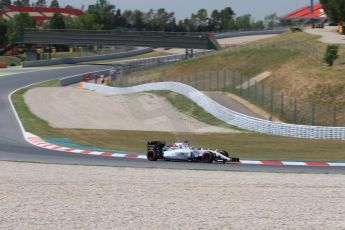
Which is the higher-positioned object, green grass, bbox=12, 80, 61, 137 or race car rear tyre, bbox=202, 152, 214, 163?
race car rear tyre, bbox=202, 152, 214, 163

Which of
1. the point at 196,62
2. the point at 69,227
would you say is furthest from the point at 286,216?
the point at 196,62

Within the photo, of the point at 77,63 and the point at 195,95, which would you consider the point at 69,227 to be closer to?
the point at 195,95

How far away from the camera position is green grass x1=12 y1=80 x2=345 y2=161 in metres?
27.1

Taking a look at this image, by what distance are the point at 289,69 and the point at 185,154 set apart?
3146cm

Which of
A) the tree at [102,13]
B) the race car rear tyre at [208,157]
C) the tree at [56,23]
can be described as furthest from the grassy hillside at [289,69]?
the tree at [102,13]

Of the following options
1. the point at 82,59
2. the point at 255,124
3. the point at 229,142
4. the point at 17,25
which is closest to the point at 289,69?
the point at 255,124

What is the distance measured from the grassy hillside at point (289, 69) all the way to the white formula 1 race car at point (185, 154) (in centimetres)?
1568

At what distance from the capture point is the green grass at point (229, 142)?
27078 millimetres

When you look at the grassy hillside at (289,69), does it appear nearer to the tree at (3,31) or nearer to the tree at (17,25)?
the tree at (17,25)

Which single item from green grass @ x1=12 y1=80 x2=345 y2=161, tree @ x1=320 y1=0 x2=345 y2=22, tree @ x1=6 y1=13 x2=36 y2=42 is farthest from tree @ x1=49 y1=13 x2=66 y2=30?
green grass @ x1=12 y1=80 x2=345 y2=161

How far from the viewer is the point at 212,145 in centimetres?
3069

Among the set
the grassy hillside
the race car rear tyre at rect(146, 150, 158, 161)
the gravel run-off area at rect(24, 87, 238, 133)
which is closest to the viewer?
the race car rear tyre at rect(146, 150, 158, 161)

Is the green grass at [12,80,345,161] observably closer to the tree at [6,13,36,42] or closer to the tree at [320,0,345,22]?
the tree at [320,0,345,22]

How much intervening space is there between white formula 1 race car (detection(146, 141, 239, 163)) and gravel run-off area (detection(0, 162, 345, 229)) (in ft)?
9.86
